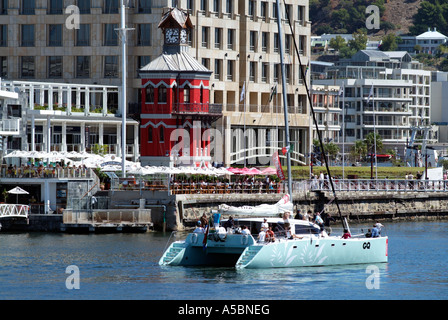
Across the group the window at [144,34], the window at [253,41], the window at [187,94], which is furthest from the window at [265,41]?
the window at [187,94]

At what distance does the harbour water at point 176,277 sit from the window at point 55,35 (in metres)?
48.9

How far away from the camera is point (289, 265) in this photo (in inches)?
2457

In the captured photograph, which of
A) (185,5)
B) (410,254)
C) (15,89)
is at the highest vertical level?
(185,5)

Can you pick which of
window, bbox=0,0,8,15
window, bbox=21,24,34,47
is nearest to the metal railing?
window, bbox=21,24,34,47

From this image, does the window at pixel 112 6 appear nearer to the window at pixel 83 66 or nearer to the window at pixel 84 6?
the window at pixel 84 6

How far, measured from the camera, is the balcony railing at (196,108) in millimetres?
107875

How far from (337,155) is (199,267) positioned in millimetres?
113288

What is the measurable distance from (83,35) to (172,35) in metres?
13.4

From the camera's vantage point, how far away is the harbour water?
178 ft

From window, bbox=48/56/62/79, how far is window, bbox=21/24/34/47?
2531 millimetres
